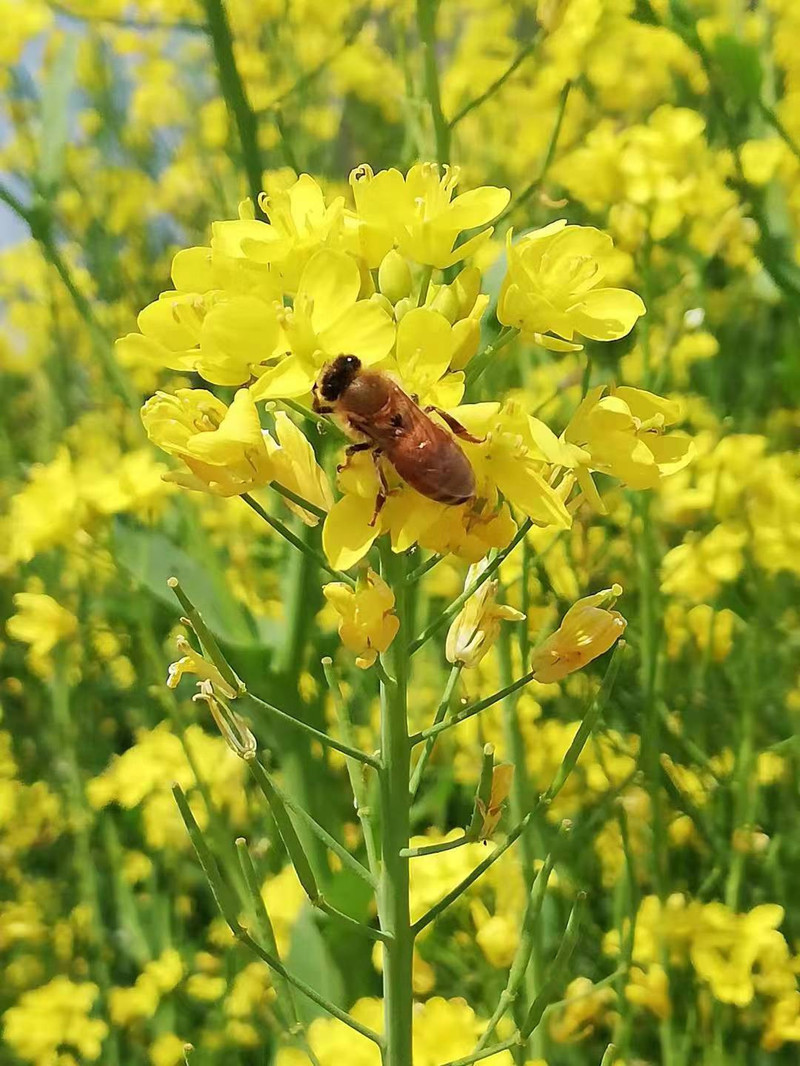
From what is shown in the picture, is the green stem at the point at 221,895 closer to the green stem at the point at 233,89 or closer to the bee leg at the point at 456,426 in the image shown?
the bee leg at the point at 456,426

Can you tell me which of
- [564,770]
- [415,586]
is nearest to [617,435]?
[564,770]

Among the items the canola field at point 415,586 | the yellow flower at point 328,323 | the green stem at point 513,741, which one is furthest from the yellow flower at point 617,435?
the green stem at point 513,741

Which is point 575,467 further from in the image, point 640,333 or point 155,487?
point 155,487

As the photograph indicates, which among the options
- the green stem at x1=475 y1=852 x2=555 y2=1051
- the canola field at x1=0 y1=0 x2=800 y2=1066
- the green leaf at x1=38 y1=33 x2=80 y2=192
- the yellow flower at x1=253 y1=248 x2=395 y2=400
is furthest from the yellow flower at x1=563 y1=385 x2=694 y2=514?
the green leaf at x1=38 y1=33 x2=80 y2=192

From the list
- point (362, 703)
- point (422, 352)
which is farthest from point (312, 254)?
point (362, 703)

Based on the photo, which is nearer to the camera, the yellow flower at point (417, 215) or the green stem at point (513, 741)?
the yellow flower at point (417, 215)

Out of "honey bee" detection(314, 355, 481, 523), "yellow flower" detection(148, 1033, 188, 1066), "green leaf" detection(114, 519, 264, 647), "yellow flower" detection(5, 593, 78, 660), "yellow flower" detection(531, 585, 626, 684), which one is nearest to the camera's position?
"honey bee" detection(314, 355, 481, 523)

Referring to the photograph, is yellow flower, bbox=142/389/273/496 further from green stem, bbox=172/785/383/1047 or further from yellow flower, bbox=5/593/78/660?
yellow flower, bbox=5/593/78/660
